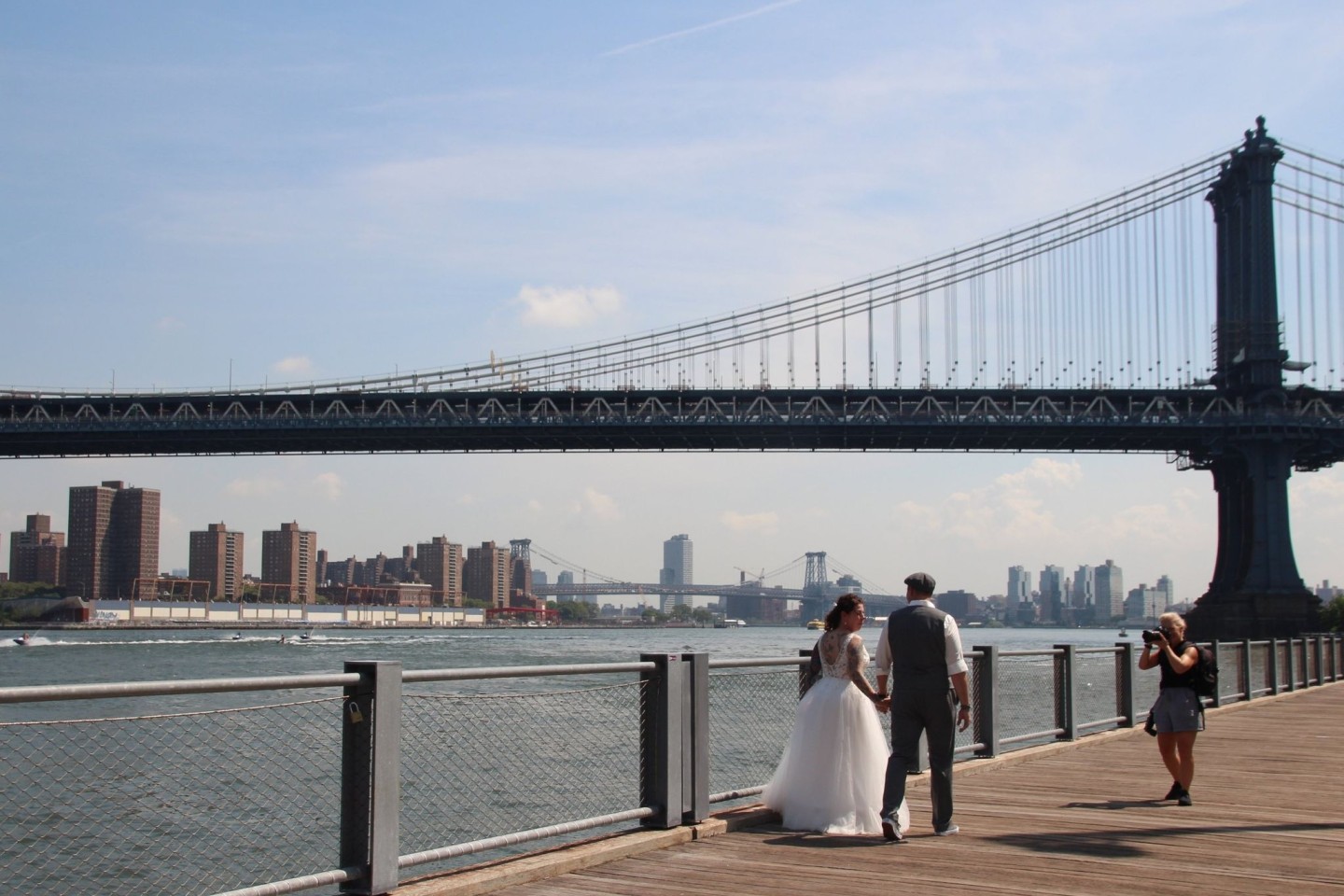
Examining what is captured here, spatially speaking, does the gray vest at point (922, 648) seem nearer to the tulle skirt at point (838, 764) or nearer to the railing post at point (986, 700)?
the tulle skirt at point (838, 764)

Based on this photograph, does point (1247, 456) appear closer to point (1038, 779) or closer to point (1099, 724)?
point (1099, 724)

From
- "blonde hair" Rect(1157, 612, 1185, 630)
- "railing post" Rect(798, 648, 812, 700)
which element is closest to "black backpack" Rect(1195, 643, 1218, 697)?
"blonde hair" Rect(1157, 612, 1185, 630)

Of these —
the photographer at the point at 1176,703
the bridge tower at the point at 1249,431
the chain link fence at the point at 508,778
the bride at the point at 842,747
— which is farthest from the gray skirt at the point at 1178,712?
the bridge tower at the point at 1249,431

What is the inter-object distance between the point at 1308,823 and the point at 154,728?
20.5 meters

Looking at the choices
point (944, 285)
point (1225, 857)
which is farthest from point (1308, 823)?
point (944, 285)

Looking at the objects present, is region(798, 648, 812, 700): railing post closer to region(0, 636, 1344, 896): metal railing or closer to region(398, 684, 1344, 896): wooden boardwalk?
region(0, 636, 1344, 896): metal railing

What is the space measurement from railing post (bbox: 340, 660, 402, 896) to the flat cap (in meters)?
3.22

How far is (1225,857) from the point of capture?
7699 millimetres

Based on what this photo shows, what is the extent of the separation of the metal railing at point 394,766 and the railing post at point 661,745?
1cm

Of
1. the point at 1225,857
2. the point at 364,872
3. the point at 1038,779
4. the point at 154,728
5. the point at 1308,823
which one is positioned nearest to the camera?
the point at 364,872

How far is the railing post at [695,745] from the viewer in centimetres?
810

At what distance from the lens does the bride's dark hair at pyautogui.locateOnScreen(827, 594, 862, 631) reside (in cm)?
800

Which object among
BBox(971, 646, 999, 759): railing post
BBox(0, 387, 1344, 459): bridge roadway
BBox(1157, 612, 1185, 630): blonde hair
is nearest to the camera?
BBox(1157, 612, 1185, 630): blonde hair

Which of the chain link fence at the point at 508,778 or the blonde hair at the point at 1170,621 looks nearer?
the blonde hair at the point at 1170,621
